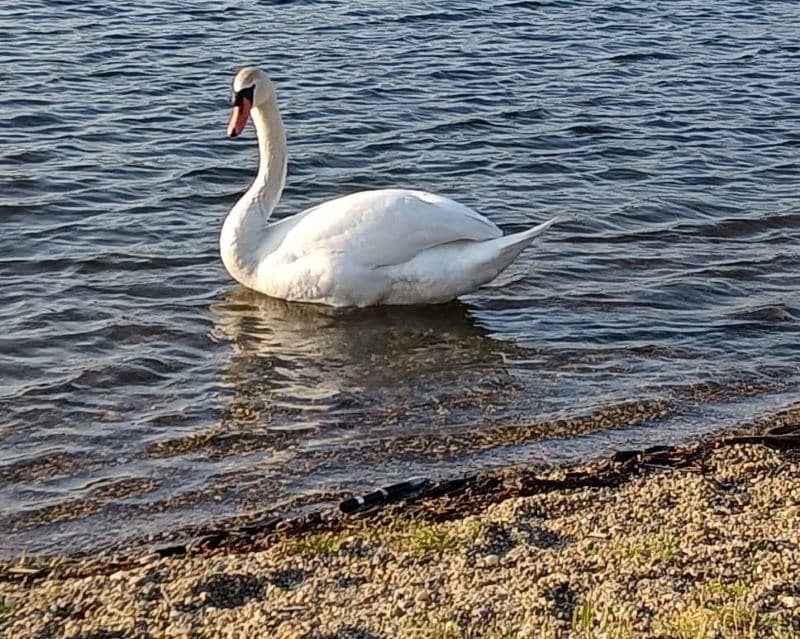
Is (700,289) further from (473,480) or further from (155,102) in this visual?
(155,102)

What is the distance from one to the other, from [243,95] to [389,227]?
1579 mm

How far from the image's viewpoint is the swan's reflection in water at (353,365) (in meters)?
7.57

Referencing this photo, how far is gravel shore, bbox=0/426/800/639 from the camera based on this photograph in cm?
480

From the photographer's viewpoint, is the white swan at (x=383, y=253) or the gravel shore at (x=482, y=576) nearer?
the gravel shore at (x=482, y=576)

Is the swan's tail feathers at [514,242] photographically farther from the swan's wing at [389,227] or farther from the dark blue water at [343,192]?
the dark blue water at [343,192]

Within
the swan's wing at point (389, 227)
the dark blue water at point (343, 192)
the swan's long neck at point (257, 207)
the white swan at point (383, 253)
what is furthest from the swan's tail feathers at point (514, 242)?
the swan's long neck at point (257, 207)

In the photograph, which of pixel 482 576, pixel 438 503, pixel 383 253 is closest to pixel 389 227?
pixel 383 253

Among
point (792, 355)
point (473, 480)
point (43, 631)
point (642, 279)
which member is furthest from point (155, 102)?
point (43, 631)

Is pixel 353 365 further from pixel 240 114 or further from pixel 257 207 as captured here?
pixel 240 114

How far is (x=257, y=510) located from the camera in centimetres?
639

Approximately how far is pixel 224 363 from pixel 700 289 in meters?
3.22

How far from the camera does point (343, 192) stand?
1133 centimetres

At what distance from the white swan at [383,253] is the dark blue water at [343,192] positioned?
0.64ft

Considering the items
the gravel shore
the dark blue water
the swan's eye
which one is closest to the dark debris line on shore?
the gravel shore
